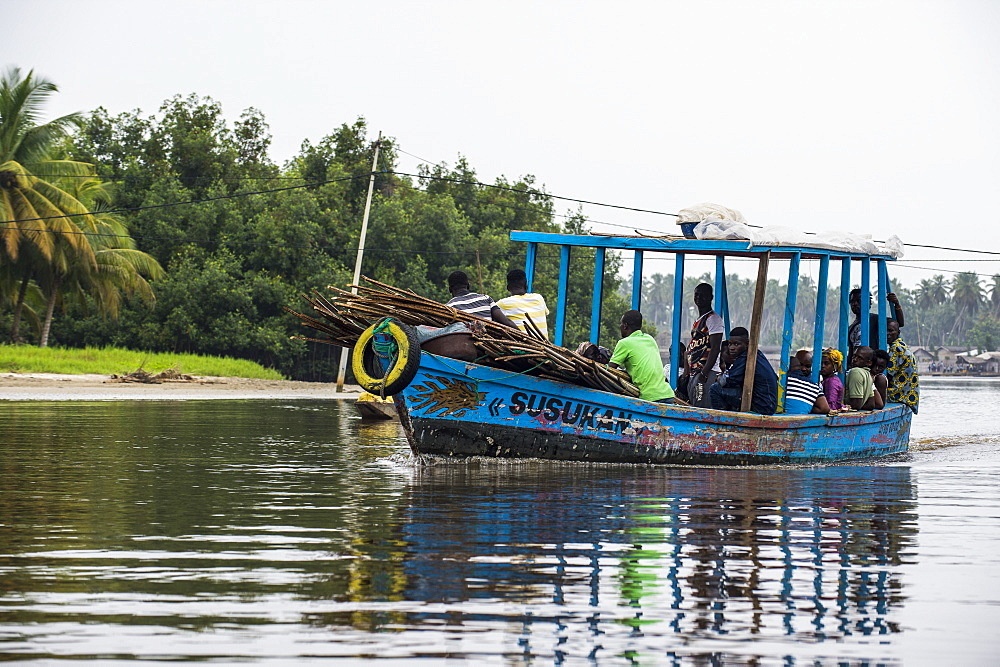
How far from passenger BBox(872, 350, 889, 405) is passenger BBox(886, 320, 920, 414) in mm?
619

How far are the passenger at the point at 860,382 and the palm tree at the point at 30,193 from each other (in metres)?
26.5

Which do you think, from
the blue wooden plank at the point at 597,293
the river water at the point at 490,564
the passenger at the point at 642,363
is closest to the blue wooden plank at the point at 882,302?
the river water at the point at 490,564

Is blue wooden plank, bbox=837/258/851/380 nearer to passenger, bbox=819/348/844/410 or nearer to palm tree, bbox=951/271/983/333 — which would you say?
passenger, bbox=819/348/844/410

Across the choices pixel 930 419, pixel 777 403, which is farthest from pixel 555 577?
pixel 930 419

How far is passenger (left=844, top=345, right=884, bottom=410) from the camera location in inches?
568

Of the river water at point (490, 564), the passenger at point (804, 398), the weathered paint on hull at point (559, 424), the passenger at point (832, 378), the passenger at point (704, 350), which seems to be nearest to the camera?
the river water at point (490, 564)

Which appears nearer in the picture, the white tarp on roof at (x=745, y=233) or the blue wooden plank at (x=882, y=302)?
the white tarp on roof at (x=745, y=233)

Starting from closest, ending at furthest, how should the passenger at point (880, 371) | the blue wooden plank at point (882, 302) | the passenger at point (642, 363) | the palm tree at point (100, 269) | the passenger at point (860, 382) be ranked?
the passenger at point (642, 363) → the passenger at point (860, 382) → the passenger at point (880, 371) → the blue wooden plank at point (882, 302) → the palm tree at point (100, 269)

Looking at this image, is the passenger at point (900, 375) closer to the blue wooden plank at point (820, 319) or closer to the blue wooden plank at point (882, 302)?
the blue wooden plank at point (882, 302)

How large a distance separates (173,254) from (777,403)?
35.2m

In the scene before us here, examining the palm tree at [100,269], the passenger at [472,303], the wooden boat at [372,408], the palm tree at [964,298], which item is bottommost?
the wooden boat at [372,408]

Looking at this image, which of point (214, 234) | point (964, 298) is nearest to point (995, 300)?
point (964, 298)

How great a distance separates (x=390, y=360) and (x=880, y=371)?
23.3 feet

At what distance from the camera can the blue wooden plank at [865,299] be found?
1455cm
